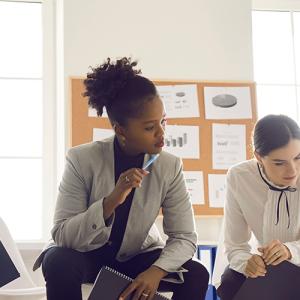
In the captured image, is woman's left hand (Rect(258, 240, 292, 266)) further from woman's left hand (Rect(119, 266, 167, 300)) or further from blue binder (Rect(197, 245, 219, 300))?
blue binder (Rect(197, 245, 219, 300))

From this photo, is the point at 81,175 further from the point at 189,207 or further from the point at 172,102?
the point at 172,102

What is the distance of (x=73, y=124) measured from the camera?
2682 mm

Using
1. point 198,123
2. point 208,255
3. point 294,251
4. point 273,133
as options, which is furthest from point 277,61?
point 294,251

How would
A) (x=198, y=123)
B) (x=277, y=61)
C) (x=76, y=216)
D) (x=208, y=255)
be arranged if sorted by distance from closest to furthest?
(x=76, y=216), (x=208, y=255), (x=198, y=123), (x=277, y=61)

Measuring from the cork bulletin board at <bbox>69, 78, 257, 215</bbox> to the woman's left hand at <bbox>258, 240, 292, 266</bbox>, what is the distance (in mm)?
1077

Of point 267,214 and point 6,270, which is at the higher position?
point 267,214

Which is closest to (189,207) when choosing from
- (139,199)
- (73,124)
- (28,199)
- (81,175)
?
(139,199)

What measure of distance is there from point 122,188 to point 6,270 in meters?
0.66

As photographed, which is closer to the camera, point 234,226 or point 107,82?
point 107,82

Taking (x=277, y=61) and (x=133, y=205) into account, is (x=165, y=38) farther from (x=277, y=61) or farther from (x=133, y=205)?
(x=133, y=205)

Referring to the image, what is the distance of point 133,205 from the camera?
168cm

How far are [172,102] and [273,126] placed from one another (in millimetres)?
1059

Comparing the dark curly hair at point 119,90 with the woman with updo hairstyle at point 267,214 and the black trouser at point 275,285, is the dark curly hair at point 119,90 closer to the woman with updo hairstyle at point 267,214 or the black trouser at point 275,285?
the woman with updo hairstyle at point 267,214

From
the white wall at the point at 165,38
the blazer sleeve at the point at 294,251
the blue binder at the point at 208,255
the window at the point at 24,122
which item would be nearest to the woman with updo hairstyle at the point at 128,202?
the blazer sleeve at the point at 294,251
